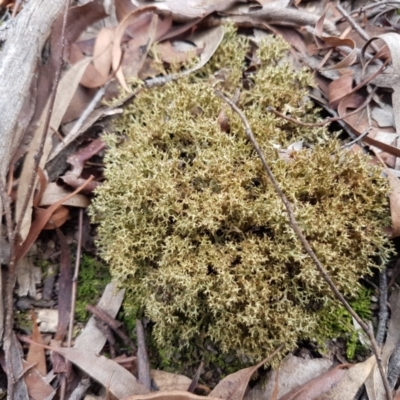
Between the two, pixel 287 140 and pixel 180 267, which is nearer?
pixel 180 267

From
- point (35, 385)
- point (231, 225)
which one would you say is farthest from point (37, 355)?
point (231, 225)

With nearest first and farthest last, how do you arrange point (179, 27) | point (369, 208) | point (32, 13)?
1. point (369, 208)
2. point (32, 13)
3. point (179, 27)

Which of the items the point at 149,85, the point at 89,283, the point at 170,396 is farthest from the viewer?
the point at 149,85

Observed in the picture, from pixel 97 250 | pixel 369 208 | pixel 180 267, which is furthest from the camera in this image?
pixel 97 250

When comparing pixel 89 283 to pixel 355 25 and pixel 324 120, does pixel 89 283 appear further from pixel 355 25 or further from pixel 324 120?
pixel 355 25

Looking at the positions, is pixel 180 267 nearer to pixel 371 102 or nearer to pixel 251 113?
pixel 251 113

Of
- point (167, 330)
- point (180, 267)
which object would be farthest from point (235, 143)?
point (167, 330)
